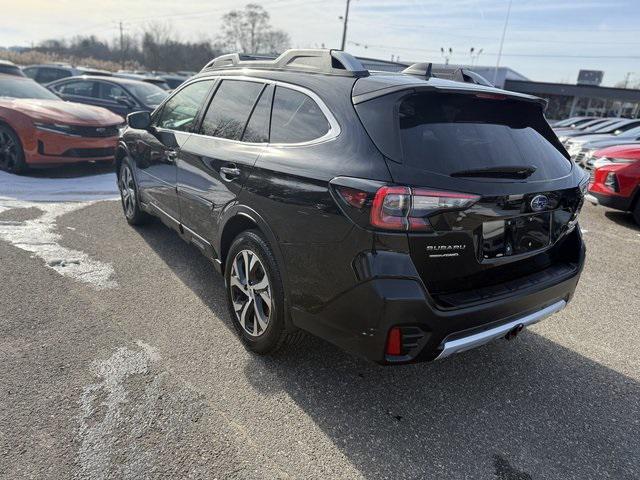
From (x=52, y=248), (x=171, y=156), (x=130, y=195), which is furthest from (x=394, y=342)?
(x=130, y=195)

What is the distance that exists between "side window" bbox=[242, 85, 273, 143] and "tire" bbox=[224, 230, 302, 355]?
63 centimetres

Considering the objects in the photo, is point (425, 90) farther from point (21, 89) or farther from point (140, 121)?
point (21, 89)

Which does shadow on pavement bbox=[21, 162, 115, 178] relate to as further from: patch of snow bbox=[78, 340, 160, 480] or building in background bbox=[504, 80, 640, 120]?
building in background bbox=[504, 80, 640, 120]

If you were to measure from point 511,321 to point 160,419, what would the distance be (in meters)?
1.95

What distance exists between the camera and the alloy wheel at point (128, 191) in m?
5.12

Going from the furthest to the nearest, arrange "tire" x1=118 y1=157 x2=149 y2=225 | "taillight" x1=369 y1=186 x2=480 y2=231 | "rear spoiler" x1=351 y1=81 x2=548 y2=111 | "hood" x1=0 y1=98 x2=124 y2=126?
"hood" x1=0 y1=98 x2=124 y2=126, "tire" x1=118 y1=157 x2=149 y2=225, "rear spoiler" x1=351 y1=81 x2=548 y2=111, "taillight" x1=369 y1=186 x2=480 y2=231

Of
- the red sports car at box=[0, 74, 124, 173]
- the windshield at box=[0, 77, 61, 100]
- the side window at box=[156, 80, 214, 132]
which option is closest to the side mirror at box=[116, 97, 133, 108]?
the windshield at box=[0, 77, 61, 100]

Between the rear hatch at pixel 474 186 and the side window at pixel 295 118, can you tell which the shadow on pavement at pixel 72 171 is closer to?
the side window at pixel 295 118

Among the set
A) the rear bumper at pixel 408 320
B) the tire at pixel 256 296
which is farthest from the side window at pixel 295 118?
the rear bumper at pixel 408 320

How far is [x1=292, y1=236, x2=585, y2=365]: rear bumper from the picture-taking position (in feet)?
6.89

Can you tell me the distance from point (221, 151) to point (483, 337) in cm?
210

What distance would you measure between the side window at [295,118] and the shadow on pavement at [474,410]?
1402 millimetres

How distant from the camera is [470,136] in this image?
242 centimetres

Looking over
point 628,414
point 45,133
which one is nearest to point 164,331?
point 628,414
